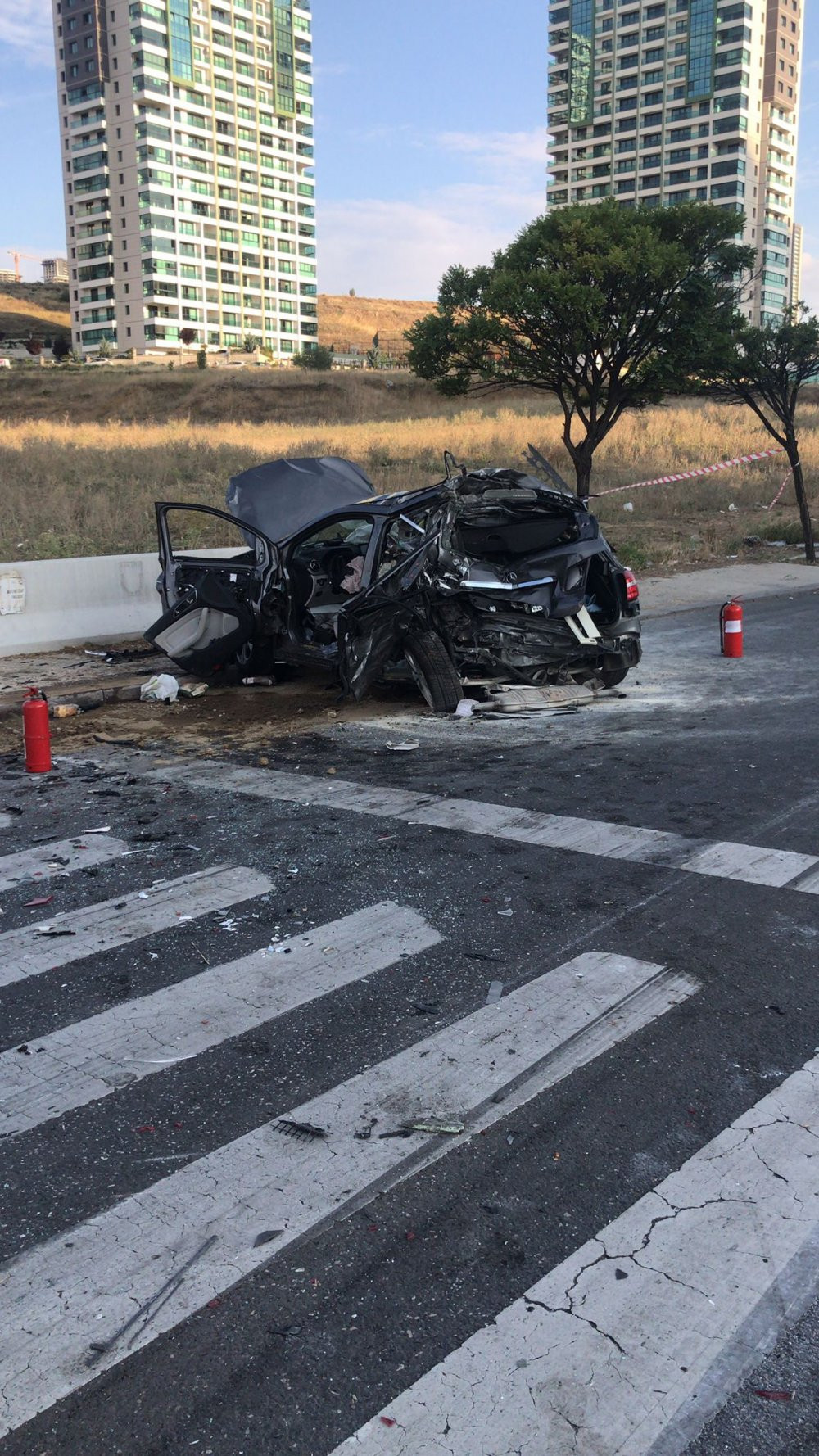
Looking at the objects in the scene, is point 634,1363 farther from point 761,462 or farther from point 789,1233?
point 761,462

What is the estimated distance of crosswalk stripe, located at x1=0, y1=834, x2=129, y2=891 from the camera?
5742 mm

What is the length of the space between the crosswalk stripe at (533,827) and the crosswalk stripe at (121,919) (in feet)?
4.45

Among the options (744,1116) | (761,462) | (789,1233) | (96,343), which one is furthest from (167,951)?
(96,343)

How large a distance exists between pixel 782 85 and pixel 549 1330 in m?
139

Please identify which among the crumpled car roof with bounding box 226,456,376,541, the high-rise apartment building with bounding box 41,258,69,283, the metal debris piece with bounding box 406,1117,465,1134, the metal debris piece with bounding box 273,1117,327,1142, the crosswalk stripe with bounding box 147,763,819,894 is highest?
the high-rise apartment building with bounding box 41,258,69,283

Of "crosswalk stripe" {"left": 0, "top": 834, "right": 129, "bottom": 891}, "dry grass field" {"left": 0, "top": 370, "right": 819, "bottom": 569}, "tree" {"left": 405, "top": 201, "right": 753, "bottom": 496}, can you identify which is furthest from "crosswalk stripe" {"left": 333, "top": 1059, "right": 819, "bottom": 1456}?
"tree" {"left": 405, "top": 201, "right": 753, "bottom": 496}

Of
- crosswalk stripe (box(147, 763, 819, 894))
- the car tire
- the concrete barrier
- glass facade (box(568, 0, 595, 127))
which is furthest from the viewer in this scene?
glass facade (box(568, 0, 595, 127))

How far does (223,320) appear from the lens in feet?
373

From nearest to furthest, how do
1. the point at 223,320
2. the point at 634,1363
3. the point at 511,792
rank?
1. the point at 634,1363
2. the point at 511,792
3. the point at 223,320

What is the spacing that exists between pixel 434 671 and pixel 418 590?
2.79ft

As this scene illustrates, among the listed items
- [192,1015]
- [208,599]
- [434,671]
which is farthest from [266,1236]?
[208,599]

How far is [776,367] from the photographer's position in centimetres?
2200

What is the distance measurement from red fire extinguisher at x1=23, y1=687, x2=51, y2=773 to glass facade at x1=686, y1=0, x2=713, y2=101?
127 metres

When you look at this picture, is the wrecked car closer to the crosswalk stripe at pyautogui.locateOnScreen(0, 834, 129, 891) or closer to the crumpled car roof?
the crumpled car roof
